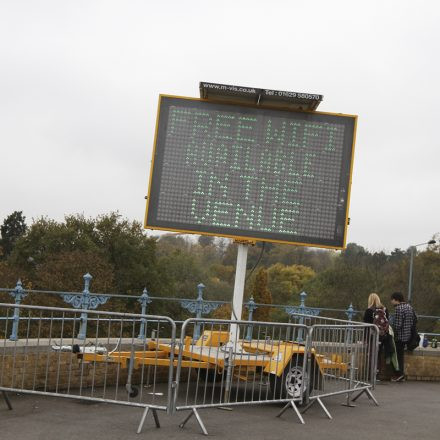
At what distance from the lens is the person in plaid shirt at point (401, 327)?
12953 millimetres

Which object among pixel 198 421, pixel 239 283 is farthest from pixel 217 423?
pixel 239 283

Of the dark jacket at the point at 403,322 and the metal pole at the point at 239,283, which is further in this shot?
the dark jacket at the point at 403,322

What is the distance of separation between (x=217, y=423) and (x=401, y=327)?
6.55 m

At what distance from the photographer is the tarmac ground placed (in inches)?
269

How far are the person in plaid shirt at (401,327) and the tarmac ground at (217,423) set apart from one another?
3645mm

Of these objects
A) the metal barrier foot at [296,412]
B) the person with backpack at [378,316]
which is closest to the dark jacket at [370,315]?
the person with backpack at [378,316]

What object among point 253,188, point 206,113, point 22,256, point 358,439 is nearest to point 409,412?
point 358,439

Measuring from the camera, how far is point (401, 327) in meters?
13.0

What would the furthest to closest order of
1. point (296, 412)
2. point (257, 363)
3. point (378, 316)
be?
1. point (378, 316)
2. point (257, 363)
3. point (296, 412)

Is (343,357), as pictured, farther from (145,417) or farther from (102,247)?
(102,247)

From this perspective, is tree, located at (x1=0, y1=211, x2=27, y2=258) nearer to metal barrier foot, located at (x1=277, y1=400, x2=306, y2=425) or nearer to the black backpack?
the black backpack

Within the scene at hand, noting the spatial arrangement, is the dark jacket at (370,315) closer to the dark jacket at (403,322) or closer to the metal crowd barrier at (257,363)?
the dark jacket at (403,322)

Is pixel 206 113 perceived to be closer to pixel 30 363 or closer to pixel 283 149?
pixel 283 149

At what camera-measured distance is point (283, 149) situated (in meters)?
9.69
